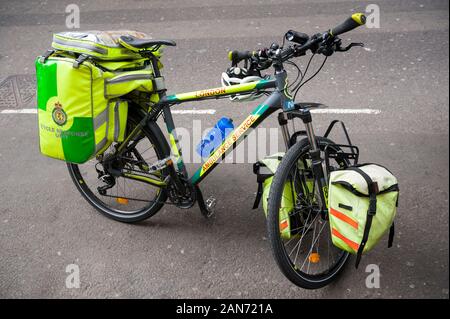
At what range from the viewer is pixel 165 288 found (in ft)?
10.6

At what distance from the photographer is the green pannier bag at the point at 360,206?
106 inches

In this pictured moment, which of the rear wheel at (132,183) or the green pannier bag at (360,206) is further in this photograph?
the rear wheel at (132,183)

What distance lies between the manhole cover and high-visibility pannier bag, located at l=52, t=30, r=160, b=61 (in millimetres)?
2793

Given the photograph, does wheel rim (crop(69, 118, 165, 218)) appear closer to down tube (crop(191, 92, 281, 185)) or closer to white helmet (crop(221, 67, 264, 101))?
down tube (crop(191, 92, 281, 185))

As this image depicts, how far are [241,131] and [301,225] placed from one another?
2.58 feet

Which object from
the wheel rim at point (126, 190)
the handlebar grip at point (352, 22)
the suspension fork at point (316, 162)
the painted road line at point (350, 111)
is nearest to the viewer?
the handlebar grip at point (352, 22)

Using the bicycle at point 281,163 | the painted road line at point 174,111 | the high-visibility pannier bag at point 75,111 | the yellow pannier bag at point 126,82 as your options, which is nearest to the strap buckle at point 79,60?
the high-visibility pannier bag at point 75,111

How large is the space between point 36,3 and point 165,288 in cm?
720

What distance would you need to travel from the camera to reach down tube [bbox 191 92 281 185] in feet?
9.50

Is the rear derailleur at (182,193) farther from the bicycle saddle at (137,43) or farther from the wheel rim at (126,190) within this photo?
the bicycle saddle at (137,43)

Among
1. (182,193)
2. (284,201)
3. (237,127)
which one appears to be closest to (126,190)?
(182,193)

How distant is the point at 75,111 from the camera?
296cm

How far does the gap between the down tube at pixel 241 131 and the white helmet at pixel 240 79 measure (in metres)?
0.08
